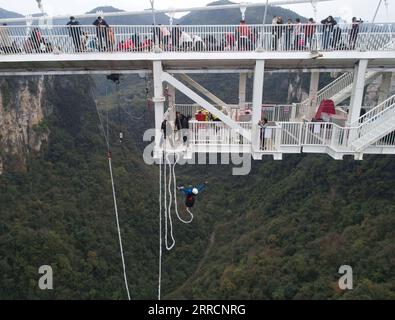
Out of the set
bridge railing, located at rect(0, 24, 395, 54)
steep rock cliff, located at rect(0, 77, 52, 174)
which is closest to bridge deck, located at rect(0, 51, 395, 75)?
bridge railing, located at rect(0, 24, 395, 54)

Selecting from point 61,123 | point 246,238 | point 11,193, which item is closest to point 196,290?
point 246,238

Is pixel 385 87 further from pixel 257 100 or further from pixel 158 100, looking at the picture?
pixel 158 100

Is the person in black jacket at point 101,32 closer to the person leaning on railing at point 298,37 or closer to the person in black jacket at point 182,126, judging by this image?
the person in black jacket at point 182,126

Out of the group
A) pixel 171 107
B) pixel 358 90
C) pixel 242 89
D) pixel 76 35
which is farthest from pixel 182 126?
pixel 358 90

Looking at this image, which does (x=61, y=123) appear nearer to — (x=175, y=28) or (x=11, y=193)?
(x=11, y=193)

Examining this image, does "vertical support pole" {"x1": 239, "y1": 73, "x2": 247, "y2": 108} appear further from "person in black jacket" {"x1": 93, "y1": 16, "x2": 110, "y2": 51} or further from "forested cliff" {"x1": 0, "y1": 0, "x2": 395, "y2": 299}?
"forested cliff" {"x1": 0, "y1": 0, "x2": 395, "y2": 299}
